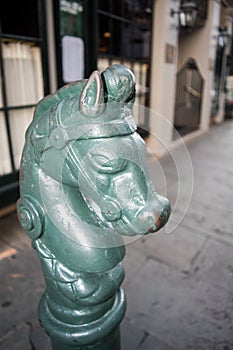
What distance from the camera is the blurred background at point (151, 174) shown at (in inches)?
69.7

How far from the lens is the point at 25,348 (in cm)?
171

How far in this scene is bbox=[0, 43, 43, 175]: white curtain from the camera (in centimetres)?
307

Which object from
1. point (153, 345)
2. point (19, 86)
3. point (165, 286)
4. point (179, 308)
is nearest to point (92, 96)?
point (153, 345)

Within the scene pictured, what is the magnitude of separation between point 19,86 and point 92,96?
9.32 feet

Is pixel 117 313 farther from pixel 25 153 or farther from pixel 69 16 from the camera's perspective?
pixel 69 16

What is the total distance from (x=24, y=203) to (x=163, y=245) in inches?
82.8

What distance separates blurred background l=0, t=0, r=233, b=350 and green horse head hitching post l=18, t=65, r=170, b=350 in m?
0.13

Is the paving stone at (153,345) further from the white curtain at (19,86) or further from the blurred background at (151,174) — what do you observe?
the white curtain at (19,86)

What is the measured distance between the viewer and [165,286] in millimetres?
2248

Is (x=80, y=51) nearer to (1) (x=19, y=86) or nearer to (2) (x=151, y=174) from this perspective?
(1) (x=19, y=86)

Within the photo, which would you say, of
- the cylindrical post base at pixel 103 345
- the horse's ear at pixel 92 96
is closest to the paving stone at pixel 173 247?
the cylindrical post base at pixel 103 345

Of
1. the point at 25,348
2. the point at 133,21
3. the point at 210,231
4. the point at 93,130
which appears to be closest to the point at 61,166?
the point at 93,130

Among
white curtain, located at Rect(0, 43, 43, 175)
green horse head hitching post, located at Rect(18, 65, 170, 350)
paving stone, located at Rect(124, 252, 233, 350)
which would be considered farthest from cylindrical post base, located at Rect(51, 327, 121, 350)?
white curtain, located at Rect(0, 43, 43, 175)

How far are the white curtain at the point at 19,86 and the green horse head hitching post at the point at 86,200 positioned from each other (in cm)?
240
